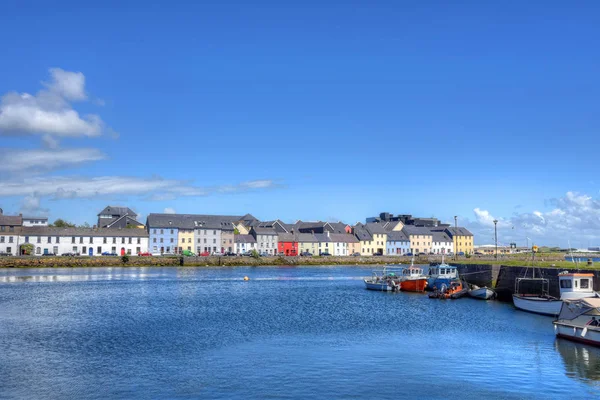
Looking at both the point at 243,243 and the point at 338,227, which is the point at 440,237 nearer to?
the point at 338,227

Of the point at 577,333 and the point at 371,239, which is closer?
the point at 577,333

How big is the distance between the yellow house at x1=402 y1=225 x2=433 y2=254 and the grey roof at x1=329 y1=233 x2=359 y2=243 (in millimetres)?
18252

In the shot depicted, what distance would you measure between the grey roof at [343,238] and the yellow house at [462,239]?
36135 millimetres

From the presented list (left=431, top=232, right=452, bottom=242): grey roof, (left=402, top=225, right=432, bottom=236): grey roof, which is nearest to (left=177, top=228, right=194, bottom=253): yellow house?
(left=402, top=225, right=432, bottom=236): grey roof

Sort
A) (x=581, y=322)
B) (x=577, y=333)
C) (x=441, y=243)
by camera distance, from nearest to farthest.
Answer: (x=577, y=333) → (x=581, y=322) → (x=441, y=243)

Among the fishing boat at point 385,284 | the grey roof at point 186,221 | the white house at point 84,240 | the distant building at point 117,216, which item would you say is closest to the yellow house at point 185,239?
the grey roof at point 186,221

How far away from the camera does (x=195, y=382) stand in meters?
25.3

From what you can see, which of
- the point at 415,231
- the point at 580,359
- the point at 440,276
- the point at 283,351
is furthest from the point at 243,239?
the point at 580,359

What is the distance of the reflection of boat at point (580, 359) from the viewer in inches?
1086

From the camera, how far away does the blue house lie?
13975cm

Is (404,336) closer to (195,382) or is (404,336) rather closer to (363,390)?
(363,390)

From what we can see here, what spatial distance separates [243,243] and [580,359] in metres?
131

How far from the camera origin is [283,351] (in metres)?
31.7

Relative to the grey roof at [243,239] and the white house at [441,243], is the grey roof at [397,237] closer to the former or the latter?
the white house at [441,243]
